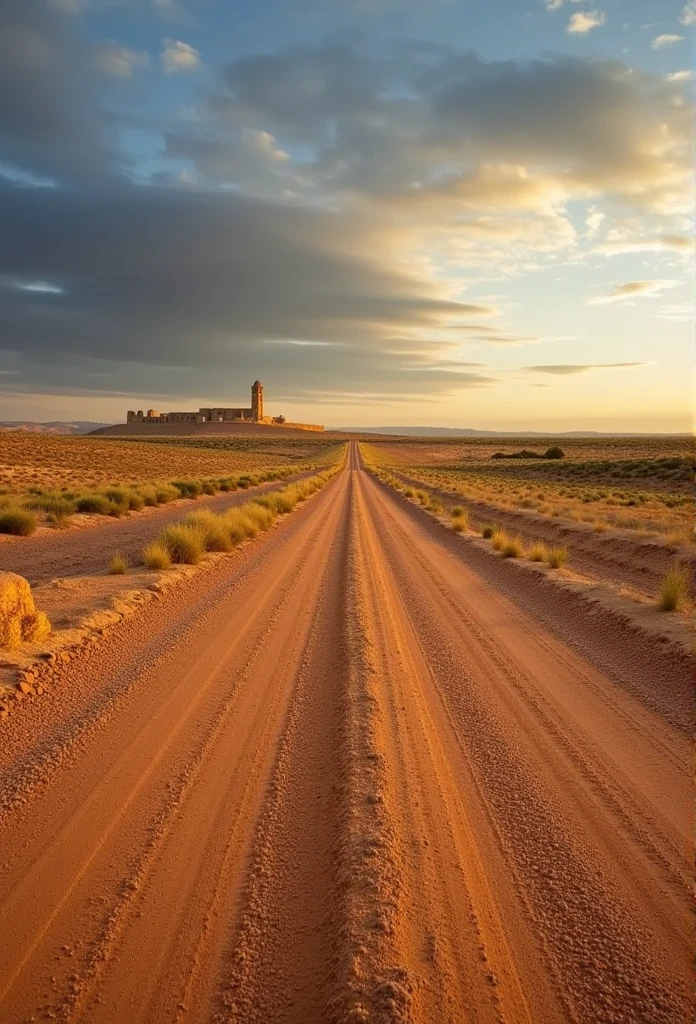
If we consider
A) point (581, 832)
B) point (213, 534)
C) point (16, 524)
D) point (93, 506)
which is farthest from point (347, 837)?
point (93, 506)

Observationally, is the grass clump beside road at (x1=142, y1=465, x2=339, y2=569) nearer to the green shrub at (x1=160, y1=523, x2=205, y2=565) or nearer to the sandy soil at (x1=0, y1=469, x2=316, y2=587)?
the green shrub at (x1=160, y1=523, x2=205, y2=565)

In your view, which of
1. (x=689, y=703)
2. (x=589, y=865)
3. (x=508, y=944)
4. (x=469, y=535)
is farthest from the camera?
(x=469, y=535)

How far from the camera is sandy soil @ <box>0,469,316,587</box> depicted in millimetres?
13383

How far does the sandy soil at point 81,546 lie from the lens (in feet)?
43.9

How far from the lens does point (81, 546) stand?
1655cm

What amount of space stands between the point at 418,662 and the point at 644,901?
4.32m

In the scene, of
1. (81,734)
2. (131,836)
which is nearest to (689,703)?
(131,836)

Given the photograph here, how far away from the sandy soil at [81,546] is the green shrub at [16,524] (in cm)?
30

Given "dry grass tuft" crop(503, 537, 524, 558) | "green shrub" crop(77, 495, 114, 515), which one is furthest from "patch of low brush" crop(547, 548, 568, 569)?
"green shrub" crop(77, 495, 114, 515)

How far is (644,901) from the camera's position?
3.61 metres

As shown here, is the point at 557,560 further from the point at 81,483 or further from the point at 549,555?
the point at 81,483

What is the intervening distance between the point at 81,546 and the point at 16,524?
2.51 m

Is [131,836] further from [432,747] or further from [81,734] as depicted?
[432,747]

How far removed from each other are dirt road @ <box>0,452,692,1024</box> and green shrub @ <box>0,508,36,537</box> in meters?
11.4
